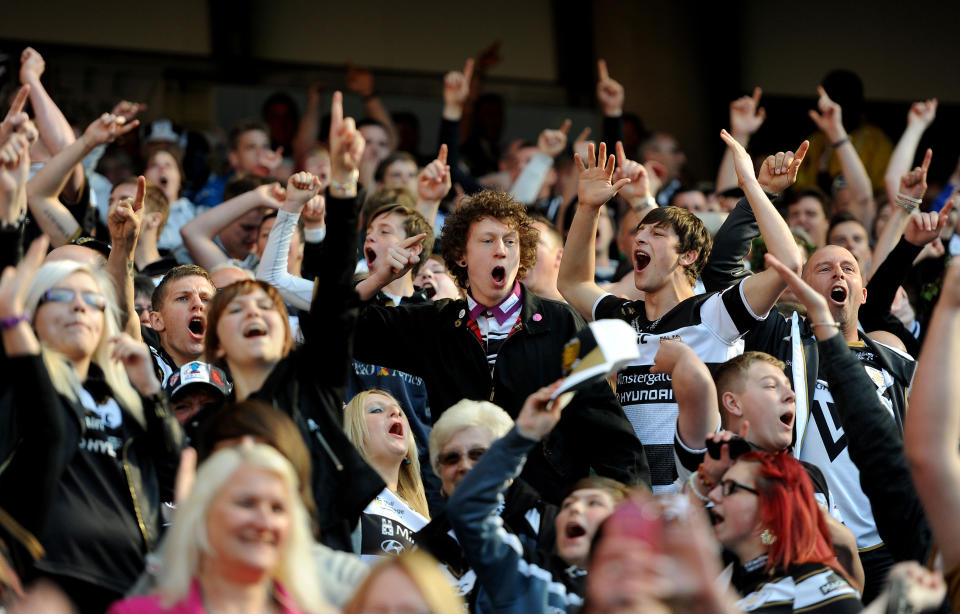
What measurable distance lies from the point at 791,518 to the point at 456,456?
1.11m

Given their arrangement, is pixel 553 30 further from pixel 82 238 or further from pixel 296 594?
pixel 296 594

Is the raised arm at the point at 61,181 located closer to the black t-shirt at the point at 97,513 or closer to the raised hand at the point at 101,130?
the raised hand at the point at 101,130

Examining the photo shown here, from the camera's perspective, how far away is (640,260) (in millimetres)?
5426

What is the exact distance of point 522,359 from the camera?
4.94m

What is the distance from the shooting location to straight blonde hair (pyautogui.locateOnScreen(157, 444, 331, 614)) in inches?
125

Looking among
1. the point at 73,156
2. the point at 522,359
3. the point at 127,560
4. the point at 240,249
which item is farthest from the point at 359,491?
the point at 240,249

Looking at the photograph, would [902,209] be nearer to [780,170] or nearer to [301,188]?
[780,170]

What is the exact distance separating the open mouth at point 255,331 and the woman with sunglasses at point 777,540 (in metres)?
1.43

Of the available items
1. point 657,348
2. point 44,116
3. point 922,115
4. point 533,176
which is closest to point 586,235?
point 657,348

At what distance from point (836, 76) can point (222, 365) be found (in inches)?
243

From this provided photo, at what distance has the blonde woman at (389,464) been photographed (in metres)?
4.66

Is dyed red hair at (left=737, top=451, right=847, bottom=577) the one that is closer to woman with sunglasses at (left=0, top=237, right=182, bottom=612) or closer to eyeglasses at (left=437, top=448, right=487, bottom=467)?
eyeglasses at (left=437, top=448, right=487, bottom=467)

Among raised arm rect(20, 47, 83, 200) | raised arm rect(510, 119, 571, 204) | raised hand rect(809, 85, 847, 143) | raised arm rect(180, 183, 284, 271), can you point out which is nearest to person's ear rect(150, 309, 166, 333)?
raised arm rect(180, 183, 284, 271)

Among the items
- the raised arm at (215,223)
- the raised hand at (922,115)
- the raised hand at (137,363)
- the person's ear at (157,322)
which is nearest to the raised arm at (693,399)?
the raised hand at (137,363)
